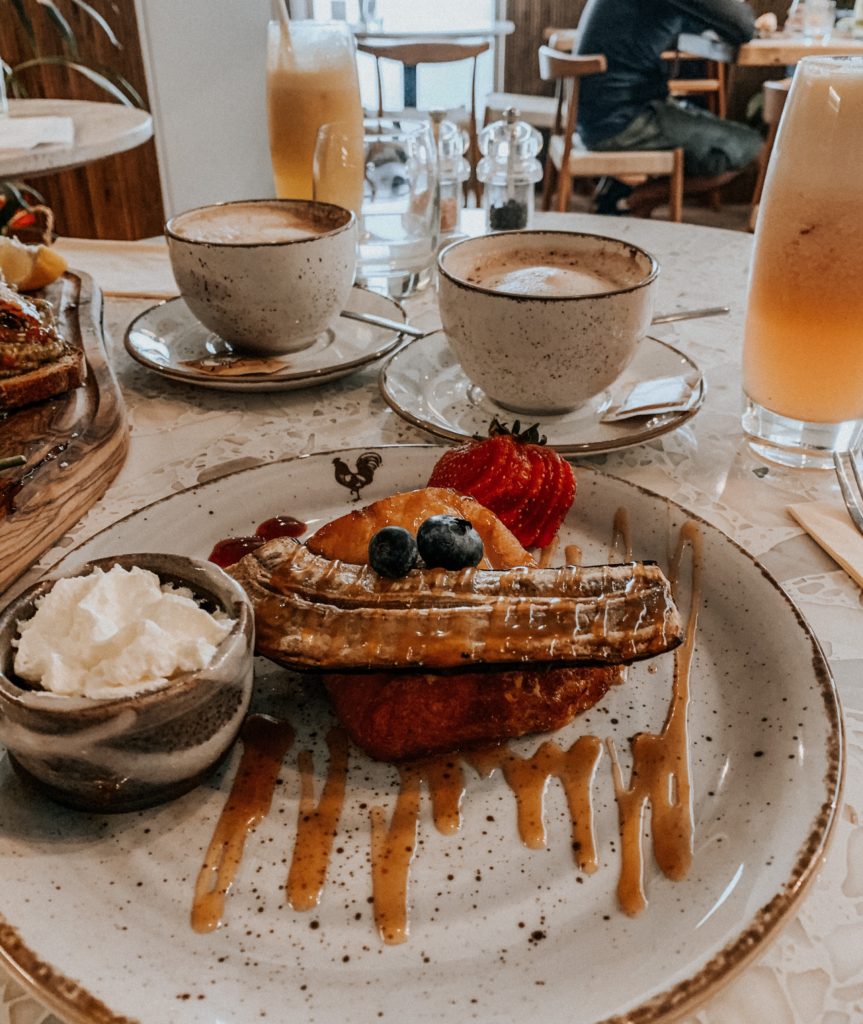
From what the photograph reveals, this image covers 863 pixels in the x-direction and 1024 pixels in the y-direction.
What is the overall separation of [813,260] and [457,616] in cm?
65

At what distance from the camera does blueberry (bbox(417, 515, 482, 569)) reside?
0.69 metres

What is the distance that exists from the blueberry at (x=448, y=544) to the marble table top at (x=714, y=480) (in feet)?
1.05

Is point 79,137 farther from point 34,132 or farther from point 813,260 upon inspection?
point 813,260

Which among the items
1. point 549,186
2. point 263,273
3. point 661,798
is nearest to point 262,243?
point 263,273

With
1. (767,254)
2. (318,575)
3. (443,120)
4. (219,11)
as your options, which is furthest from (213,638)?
→ (219,11)

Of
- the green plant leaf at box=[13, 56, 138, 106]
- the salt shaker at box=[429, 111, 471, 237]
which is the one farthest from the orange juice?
the green plant leaf at box=[13, 56, 138, 106]

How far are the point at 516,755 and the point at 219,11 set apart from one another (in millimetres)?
5062

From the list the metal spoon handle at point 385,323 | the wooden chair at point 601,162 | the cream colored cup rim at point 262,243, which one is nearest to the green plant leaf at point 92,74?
the wooden chair at point 601,162

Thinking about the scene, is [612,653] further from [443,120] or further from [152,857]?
[443,120]

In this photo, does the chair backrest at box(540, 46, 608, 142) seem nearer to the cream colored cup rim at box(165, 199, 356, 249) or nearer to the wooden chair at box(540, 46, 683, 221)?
the wooden chair at box(540, 46, 683, 221)

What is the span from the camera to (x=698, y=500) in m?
1.03

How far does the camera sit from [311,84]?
1659mm

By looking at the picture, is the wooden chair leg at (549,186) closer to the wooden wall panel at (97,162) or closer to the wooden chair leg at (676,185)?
the wooden chair leg at (676,185)

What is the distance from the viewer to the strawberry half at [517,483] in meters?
0.88
